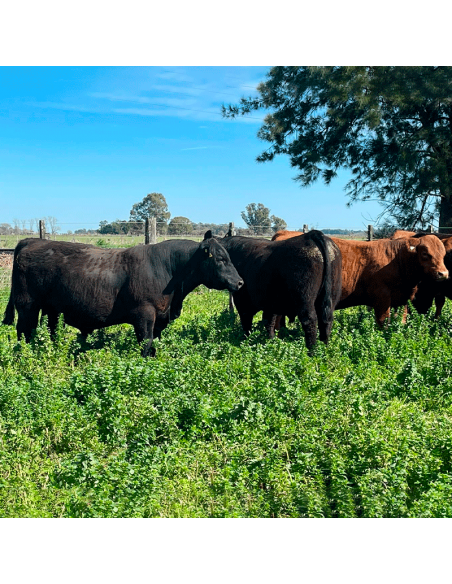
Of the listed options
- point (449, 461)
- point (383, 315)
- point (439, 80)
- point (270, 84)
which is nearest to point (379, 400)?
point (449, 461)

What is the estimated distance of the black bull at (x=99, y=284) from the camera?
24.6 feet

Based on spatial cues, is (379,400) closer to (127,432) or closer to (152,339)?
(127,432)

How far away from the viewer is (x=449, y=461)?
428 cm

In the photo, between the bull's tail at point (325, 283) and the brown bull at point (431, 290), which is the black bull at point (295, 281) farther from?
the brown bull at point (431, 290)

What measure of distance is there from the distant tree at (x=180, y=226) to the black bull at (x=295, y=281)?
65.7 feet

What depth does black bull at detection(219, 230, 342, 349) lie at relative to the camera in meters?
7.97

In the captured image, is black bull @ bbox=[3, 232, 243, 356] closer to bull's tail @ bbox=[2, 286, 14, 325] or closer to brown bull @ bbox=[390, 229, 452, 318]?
bull's tail @ bbox=[2, 286, 14, 325]

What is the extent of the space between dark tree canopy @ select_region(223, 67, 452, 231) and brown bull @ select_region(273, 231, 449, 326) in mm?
8218

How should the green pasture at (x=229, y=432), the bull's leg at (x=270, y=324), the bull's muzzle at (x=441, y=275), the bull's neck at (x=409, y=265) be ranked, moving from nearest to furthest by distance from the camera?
the green pasture at (x=229, y=432) → the bull's leg at (x=270, y=324) → the bull's muzzle at (x=441, y=275) → the bull's neck at (x=409, y=265)

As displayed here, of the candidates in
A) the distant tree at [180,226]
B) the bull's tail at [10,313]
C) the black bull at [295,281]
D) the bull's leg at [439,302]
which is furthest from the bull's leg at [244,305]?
the distant tree at [180,226]

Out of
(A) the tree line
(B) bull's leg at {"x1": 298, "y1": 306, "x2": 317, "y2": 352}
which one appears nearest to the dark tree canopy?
(A) the tree line

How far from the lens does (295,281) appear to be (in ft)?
26.3

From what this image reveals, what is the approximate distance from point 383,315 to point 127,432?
5.41 m

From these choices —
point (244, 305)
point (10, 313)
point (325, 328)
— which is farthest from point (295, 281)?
point (10, 313)
